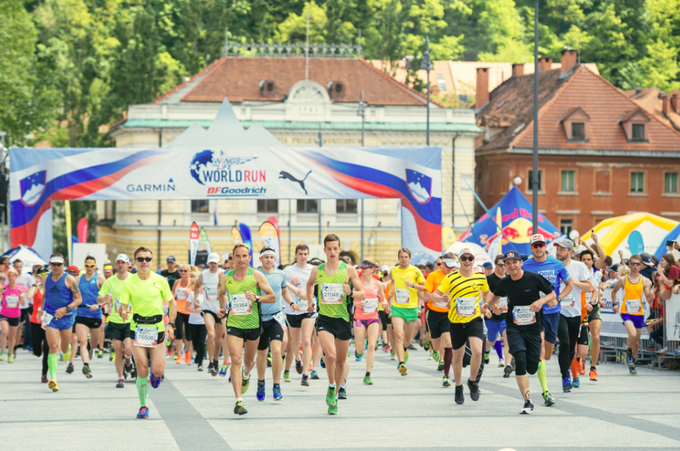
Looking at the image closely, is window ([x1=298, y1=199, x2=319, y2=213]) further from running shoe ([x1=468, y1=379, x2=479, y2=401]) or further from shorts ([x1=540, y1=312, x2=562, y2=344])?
running shoe ([x1=468, y1=379, x2=479, y2=401])

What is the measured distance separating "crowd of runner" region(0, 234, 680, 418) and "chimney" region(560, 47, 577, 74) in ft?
147

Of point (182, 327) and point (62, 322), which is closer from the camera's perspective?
point (62, 322)

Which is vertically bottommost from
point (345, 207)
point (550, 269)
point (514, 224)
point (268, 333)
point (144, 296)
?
point (268, 333)

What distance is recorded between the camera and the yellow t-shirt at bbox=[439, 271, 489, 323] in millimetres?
12836

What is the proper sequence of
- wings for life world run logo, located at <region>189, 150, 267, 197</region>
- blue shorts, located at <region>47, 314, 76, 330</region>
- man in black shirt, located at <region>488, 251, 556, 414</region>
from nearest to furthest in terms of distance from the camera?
man in black shirt, located at <region>488, 251, 556, 414</region> < blue shorts, located at <region>47, 314, 76, 330</region> < wings for life world run logo, located at <region>189, 150, 267, 197</region>

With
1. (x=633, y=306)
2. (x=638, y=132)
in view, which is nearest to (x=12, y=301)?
(x=633, y=306)

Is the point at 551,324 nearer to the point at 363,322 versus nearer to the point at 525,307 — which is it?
the point at 525,307

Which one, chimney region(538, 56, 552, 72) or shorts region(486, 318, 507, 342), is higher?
chimney region(538, 56, 552, 72)

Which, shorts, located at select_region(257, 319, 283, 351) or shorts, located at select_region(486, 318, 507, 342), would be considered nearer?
shorts, located at select_region(257, 319, 283, 351)

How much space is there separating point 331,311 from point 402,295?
4.92m

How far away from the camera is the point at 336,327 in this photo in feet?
40.4

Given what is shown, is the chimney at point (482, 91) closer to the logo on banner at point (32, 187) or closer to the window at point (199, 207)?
the window at point (199, 207)

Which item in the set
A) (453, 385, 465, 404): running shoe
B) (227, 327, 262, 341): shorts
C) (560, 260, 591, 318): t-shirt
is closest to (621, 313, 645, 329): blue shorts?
(560, 260, 591, 318): t-shirt

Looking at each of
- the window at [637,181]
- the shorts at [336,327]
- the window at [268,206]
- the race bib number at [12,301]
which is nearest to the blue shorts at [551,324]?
the shorts at [336,327]
